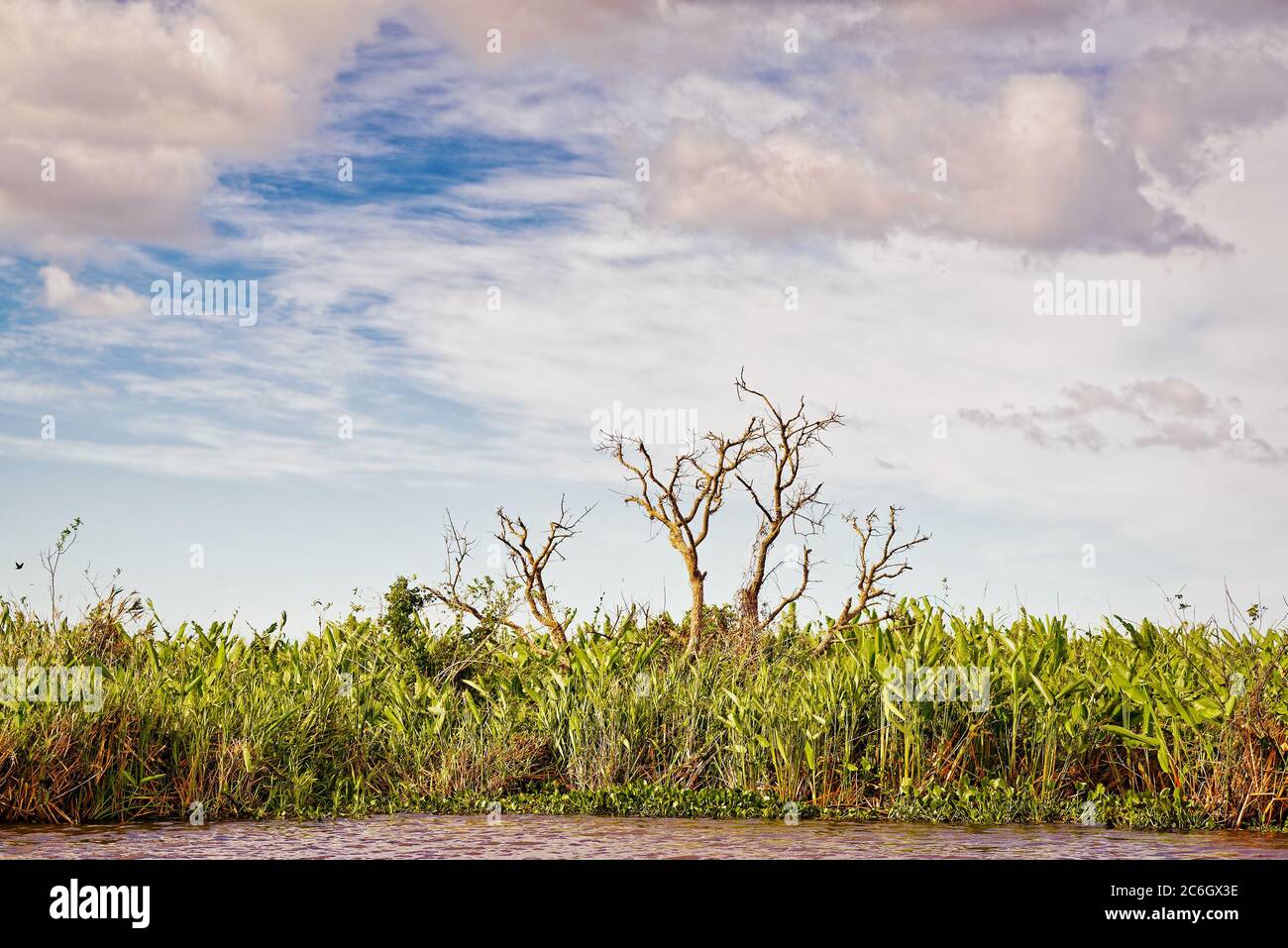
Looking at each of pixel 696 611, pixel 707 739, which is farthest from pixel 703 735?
pixel 696 611

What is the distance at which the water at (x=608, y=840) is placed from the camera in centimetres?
1073

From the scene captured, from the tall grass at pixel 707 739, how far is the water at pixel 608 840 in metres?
0.62

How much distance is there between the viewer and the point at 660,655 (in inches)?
712

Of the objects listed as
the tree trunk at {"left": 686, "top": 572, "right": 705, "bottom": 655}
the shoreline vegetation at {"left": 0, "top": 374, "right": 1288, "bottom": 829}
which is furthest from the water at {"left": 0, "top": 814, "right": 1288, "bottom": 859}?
the tree trunk at {"left": 686, "top": 572, "right": 705, "bottom": 655}

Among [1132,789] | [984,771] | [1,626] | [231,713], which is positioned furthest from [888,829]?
[1,626]

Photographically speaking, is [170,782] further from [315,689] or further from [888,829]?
[888,829]

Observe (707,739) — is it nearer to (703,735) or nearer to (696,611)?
(703,735)

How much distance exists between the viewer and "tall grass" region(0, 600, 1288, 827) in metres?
12.8

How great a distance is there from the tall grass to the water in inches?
24.4

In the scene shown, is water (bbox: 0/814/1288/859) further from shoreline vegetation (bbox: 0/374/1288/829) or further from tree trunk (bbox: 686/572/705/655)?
tree trunk (bbox: 686/572/705/655)

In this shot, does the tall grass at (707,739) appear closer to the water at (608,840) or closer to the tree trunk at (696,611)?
the water at (608,840)

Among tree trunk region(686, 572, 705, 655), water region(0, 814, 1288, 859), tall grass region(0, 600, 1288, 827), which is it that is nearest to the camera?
water region(0, 814, 1288, 859)

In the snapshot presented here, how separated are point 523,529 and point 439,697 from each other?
15.9 ft

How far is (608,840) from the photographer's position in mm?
11469
